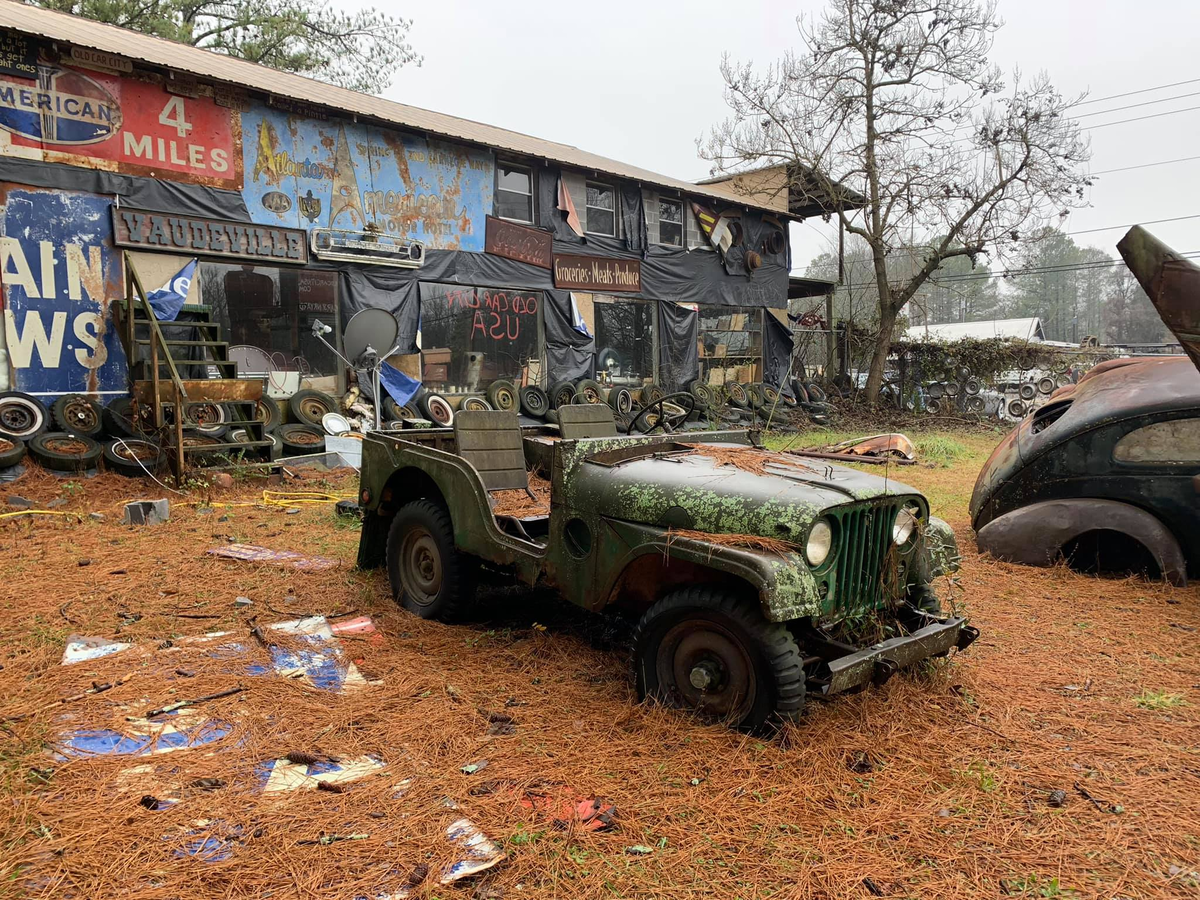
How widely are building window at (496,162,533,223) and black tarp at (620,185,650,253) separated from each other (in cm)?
263

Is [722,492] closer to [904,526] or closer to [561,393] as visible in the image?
[904,526]

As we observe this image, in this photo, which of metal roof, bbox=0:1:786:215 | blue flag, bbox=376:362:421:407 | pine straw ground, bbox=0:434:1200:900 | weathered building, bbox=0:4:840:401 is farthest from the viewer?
blue flag, bbox=376:362:421:407

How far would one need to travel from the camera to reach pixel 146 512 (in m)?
7.48

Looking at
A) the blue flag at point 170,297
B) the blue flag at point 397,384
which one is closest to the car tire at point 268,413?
the blue flag at point 170,297

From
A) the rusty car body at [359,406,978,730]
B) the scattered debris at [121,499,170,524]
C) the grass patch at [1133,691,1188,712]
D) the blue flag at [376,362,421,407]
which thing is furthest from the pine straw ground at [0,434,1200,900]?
the blue flag at [376,362,421,407]

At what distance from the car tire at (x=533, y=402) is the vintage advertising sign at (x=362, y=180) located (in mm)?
2862

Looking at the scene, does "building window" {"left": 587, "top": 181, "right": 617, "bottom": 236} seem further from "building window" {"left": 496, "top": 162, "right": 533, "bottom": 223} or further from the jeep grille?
the jeep grille

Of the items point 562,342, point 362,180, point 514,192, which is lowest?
point 562,342

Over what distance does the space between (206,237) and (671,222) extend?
1092cm

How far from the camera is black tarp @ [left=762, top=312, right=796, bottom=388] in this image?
2125 cm

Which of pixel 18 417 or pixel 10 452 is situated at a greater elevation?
pixel 18 417

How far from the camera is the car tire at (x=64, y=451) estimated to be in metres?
8.77

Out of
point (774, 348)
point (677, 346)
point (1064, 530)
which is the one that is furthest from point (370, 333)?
point (774, 348)

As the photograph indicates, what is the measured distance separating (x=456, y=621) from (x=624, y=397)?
40.5ft
